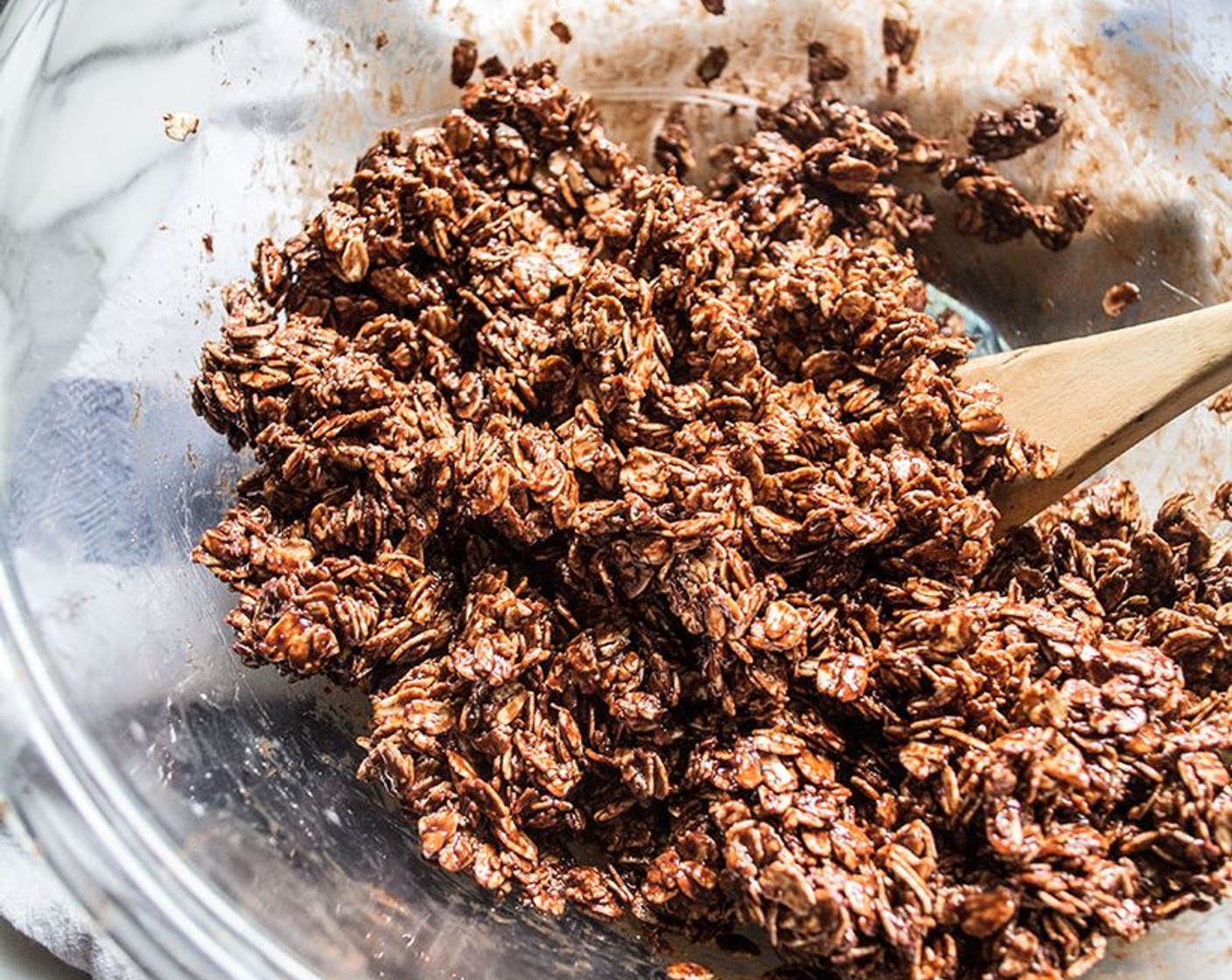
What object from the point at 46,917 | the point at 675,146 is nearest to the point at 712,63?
the point at 675,146

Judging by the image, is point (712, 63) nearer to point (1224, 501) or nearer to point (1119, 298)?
point (1119, 298)

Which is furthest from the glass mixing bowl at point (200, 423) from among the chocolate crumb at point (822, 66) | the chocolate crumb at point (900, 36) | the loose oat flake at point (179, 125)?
the chocolate crumb at point (822, 66)

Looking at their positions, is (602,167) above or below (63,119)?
below

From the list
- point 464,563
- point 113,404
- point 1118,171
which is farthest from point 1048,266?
point 113,404

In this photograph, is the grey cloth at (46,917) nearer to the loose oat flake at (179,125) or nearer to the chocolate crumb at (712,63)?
the loose oat flake at (179,125)

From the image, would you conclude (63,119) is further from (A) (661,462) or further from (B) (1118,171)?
(B) (1118,171)

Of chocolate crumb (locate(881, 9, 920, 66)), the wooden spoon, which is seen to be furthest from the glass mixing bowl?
the wooden spoon
